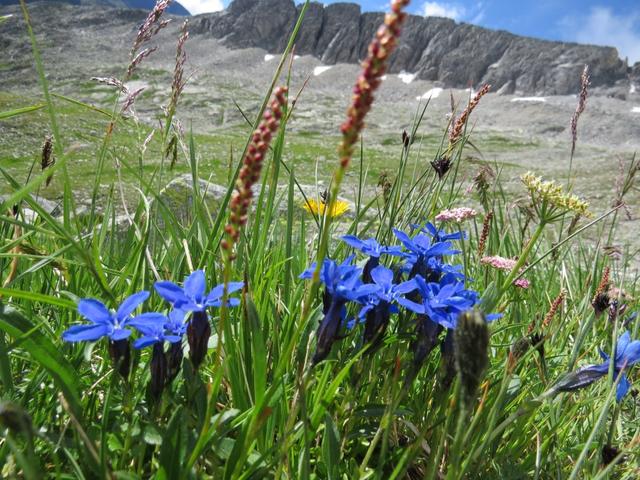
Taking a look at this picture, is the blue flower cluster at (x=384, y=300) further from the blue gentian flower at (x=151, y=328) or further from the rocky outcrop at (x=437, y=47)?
the rocky outcrop at (x=437, y=47)

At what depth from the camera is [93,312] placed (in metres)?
0.97

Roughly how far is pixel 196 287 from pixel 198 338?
11 cm

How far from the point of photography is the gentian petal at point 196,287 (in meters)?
1.03

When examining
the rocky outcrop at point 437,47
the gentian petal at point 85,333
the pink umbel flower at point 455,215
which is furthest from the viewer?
the rocky outcrop at point 437,47

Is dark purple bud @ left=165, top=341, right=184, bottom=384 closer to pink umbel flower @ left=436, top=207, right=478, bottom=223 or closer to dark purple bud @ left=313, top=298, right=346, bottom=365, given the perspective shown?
dark purple bud @ left=313, top=298, right=346, bottom=365

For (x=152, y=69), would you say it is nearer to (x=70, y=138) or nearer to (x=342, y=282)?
(x=70, y=138)

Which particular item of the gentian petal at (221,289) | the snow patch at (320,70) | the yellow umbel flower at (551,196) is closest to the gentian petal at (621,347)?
the yellow umbel flower at (551,196)

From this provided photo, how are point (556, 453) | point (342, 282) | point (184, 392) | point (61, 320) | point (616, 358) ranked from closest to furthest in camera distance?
point (342, 282) < point (184, 392) < point (616, 358) < point (556, 453) < point (61, 320)

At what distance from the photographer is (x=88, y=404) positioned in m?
1.25

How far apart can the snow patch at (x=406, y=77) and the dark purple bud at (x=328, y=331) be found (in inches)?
5109

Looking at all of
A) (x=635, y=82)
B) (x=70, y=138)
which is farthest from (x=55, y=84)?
(x=635, y=82)

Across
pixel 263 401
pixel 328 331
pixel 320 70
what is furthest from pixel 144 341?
pixel 320 70

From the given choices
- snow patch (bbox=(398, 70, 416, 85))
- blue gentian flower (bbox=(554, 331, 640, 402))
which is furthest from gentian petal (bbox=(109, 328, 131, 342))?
snow patch (bbox=(398, 70, 416, 85))

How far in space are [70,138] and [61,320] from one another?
136 feet
